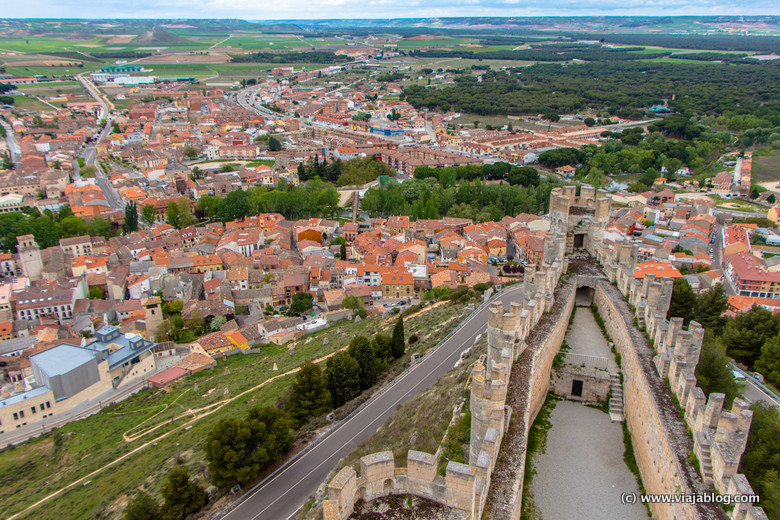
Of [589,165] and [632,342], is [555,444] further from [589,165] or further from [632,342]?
[589,165]

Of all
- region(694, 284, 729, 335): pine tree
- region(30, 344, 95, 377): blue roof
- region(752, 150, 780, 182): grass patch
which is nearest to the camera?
region(694, 284, 729, 335): pine tree

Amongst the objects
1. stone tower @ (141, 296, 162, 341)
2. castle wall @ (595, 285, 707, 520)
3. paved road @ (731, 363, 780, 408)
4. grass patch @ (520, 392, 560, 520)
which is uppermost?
castle wall @ (595, 285, 707, 520)

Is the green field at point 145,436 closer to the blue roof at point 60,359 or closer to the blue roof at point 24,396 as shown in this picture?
the blue roof at point 24,396

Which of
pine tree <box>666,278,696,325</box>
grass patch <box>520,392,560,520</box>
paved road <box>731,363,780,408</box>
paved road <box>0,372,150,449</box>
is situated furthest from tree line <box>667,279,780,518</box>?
paved road <box>0,372,150,449</box>

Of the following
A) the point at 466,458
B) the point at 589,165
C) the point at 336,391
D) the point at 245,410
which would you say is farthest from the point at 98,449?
the point at 589,165

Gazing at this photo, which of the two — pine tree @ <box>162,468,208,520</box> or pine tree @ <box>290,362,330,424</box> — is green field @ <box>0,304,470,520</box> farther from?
pine tree @ <box>162,468,208,520</box>

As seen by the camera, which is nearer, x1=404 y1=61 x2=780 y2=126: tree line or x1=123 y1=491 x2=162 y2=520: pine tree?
x1=123 y1=491 x2=162 y2=520: pine tree
